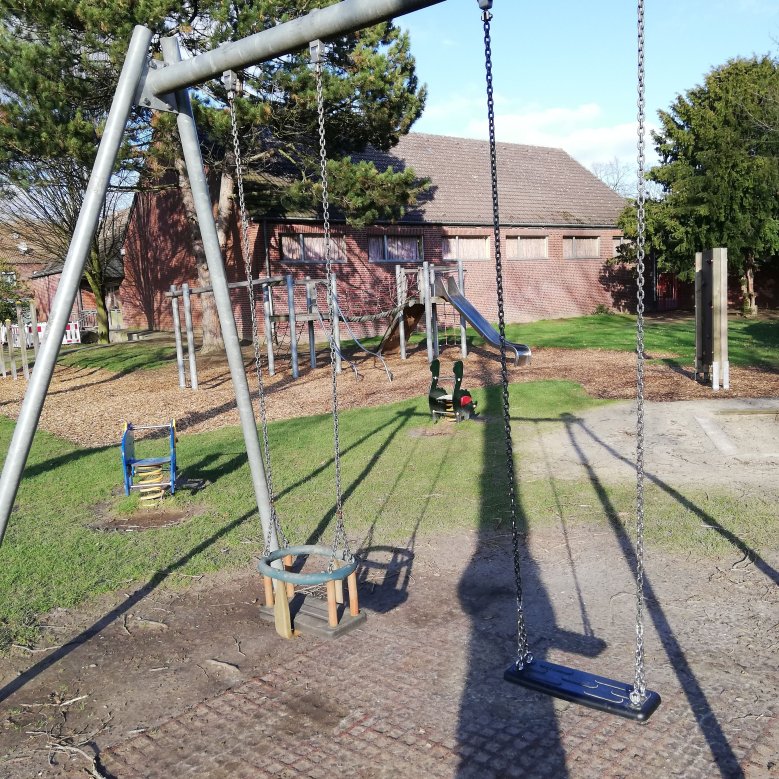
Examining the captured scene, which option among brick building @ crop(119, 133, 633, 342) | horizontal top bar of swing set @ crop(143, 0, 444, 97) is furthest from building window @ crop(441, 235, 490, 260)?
horizontal top bar of swing set @ crop(143, 0, 444, 97)

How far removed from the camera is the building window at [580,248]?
1230 inches

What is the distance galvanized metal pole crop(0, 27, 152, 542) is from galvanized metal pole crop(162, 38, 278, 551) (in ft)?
1.26

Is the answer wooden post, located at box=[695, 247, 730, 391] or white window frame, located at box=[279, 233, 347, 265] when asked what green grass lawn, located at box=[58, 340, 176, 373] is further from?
wooden post, located at box=[695, 247, 730, 391]

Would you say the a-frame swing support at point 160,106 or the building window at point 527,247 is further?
the building window at point 527,247

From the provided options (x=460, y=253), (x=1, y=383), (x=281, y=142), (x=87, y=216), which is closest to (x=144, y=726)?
(x=87, y=216)

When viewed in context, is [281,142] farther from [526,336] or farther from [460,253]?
[460,253]

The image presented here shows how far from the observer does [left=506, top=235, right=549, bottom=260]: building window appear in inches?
1161

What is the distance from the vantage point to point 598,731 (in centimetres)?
350

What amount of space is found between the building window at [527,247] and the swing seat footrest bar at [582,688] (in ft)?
88.0

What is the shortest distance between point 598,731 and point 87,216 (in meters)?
3.90

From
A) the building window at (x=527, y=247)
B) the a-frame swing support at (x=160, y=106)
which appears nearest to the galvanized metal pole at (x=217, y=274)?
the a-frame swing support at (x=160, y=106)

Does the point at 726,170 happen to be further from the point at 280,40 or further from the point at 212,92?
the point at 280,40

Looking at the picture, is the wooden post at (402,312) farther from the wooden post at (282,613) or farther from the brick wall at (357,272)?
the wooden post at (282,613)

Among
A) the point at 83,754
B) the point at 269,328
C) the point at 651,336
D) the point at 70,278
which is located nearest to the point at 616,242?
the point at 651,336
